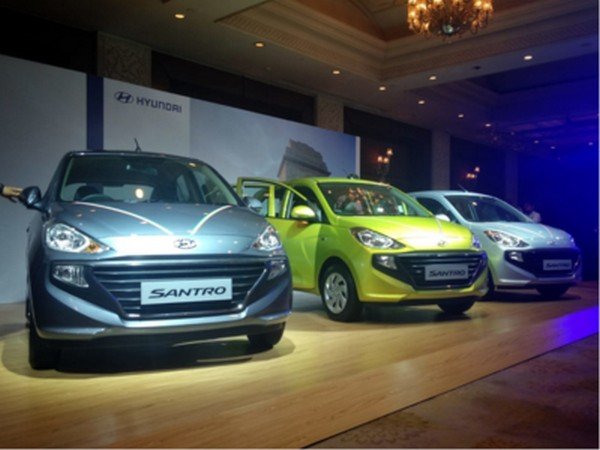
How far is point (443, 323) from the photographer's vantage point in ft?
12.9

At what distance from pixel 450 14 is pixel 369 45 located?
2.82 m

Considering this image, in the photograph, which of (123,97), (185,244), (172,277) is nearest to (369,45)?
(123,97)

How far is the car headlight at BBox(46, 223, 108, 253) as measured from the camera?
2.40 meters

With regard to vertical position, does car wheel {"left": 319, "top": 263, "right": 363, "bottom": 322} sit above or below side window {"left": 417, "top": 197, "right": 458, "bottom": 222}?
below

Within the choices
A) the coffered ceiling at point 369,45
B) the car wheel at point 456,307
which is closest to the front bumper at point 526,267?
the car wheel at point 456,307

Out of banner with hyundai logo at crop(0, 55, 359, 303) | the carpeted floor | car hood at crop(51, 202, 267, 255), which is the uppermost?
banner with hyundai logo at crop(0, 55, 359, 303)

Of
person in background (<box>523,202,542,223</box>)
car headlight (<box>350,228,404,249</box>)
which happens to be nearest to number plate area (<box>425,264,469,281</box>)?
car headlight (<box>350,228,404,249</box>)

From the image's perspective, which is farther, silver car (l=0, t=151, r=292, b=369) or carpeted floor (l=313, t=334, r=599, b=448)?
silver car (l=0, t=151, r=292, b=369)

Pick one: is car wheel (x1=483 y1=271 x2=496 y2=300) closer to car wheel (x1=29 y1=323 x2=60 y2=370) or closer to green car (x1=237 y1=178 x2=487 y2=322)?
green car (x1=237 y1=178 x2=487 y2=322)

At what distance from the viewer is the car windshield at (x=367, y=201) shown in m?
4.44

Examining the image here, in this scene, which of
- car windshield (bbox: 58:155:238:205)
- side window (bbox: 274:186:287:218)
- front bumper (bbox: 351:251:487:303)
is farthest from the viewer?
side window (bbox: 274:186:287:218)

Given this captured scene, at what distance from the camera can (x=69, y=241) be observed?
243cm

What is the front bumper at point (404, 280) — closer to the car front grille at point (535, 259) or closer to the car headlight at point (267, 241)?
the car headlight at point (267, 241)

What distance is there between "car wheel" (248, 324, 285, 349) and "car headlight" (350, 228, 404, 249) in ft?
3.64
